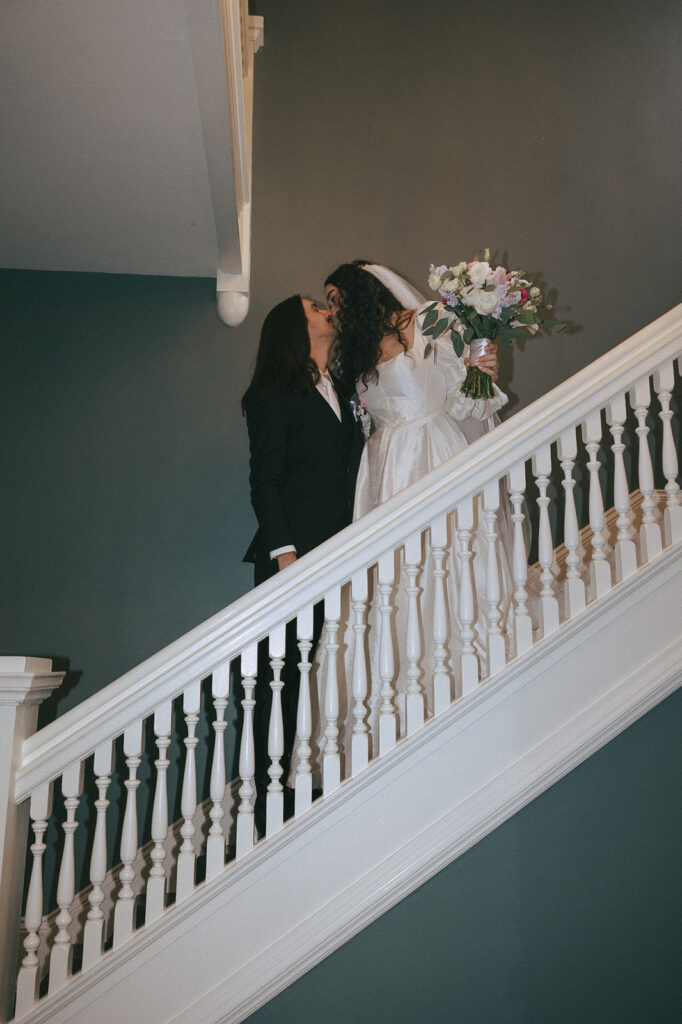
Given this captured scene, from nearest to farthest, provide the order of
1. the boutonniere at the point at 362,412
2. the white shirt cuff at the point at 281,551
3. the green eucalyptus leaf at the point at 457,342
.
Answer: the green eucalyptus leaf at the point at 457,342
the white shirt cuff at the point at 281,551
the boutonniere at the point at 362,412

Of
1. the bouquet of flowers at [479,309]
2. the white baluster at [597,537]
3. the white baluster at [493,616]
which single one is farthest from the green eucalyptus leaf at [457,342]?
the white baluster at [493,616]

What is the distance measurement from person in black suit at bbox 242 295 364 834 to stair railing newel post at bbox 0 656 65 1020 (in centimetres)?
72

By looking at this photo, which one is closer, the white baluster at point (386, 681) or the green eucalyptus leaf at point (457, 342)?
the white baluster at point (386, 681)

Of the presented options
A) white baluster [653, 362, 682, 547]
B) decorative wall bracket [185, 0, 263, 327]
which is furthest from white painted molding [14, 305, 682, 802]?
decorative wall bracket [185, 0, 263, 327]

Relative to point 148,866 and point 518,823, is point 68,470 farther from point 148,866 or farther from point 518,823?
point 518,823

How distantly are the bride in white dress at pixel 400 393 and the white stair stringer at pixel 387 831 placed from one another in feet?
1.14

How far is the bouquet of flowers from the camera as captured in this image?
236 centimetres

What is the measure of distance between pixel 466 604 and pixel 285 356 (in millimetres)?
1193

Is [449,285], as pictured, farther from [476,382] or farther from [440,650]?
[440,650]

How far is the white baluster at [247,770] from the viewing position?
78.4 inches

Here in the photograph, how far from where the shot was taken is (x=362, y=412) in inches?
109

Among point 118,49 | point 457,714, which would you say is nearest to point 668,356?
point 457,714

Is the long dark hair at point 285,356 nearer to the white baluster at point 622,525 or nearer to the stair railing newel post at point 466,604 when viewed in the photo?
the stair railing newel post at point 466,604

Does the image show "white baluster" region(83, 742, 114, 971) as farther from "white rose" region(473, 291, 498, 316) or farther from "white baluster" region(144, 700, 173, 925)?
"white rose" region(473, 291, 498, 316)
